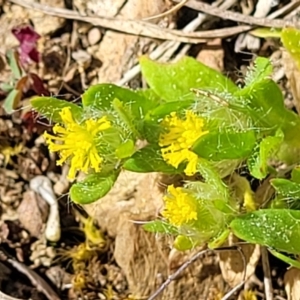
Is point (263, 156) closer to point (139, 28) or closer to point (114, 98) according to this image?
point (114, 98)

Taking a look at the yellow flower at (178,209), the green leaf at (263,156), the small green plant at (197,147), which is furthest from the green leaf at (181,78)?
the yellow flower at (178,209)

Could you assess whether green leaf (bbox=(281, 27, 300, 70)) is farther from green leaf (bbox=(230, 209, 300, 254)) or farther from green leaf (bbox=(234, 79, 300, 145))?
green leaf (bbox=(230, 209, 300, 254))

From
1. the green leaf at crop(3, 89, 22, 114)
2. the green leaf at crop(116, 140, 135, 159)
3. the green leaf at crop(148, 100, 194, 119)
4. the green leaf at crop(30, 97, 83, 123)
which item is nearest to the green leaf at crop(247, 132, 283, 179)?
the green leaf at crop(148, 100, 194, 119)

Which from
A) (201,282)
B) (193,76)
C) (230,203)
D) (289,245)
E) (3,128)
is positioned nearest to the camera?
(289,245)

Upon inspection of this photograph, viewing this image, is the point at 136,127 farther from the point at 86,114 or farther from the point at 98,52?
the point at 98,52

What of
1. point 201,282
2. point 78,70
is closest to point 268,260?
point 201,282

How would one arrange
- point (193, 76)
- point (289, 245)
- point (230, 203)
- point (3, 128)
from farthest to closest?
point (3, 128) → point (193, 76) → point (230, 203) → point (289, 245)
